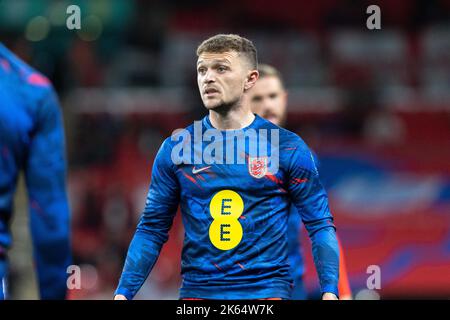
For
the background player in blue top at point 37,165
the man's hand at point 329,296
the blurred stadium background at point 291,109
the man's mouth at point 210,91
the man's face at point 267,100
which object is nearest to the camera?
the background player in blue top at point 37,165

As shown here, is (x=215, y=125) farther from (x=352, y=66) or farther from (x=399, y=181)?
(x=352, y=66)

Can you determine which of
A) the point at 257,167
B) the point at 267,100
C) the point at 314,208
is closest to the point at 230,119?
the point at 257,167

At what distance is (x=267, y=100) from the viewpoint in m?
6.08

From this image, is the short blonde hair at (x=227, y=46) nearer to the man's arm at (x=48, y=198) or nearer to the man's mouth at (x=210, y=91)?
the man's mouth at (x=210, y=91)

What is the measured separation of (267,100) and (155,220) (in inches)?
77.6

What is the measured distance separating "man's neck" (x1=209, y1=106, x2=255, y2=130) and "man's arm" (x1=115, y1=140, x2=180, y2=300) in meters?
0.27

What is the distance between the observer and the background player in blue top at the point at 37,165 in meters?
3.37

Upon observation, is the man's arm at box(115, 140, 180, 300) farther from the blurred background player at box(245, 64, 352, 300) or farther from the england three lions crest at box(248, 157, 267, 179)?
the blurred background player at box(245, 64, 352, 300)

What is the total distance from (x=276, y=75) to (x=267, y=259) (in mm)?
2419

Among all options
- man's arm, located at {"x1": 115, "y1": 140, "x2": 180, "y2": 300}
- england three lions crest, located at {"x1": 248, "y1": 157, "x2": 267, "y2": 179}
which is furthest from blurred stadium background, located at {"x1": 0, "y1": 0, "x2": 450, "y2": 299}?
england three lions crest, located at {"x1": 248, "y1": 157, "x2": 267, "y2": 179}

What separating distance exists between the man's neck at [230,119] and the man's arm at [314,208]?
12.5 inches

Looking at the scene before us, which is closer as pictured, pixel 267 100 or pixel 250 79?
pixel 250 79

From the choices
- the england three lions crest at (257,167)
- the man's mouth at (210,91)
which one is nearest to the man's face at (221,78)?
the man's mouth at (210,91)

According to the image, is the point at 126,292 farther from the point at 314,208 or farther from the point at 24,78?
the point at 24,78
